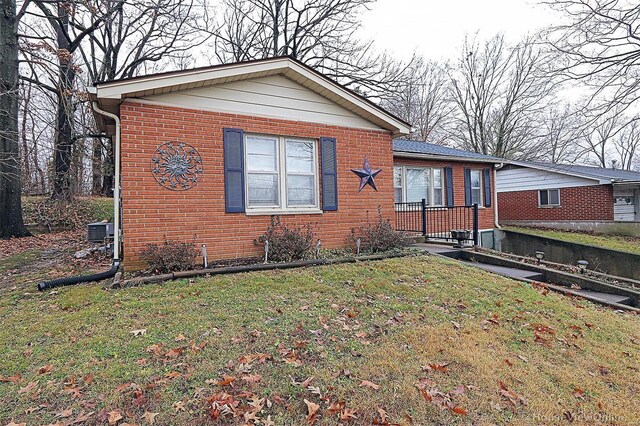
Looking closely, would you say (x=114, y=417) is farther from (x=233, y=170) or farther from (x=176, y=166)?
(x=233, y=170)

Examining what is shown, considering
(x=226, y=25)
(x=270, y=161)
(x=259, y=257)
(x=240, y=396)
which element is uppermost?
(x=226, y=25)

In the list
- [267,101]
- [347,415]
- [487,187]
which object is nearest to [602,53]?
[487,187]

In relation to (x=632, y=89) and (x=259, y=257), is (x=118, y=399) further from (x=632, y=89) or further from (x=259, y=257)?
(x=632, y=89)

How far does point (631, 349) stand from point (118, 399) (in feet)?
18.1

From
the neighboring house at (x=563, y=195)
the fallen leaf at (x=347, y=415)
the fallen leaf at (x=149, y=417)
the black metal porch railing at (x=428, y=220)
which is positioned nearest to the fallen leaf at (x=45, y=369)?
the fallen leaf at (x=149, y=417)

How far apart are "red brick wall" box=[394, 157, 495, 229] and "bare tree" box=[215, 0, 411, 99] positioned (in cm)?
806

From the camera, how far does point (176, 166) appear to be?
20.9 feet

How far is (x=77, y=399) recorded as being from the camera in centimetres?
256

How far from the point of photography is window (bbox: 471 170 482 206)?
1326cm

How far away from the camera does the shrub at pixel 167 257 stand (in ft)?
19.2

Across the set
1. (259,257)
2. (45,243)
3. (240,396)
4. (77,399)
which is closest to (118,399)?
(77,399)

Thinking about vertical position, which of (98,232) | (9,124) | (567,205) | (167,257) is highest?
(9,124)

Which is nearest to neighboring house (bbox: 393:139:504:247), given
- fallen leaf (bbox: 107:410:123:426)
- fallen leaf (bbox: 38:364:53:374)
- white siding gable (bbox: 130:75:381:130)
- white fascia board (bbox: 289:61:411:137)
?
white fascia board (bbox: 289:61:411:137)

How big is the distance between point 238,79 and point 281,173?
2122mm
